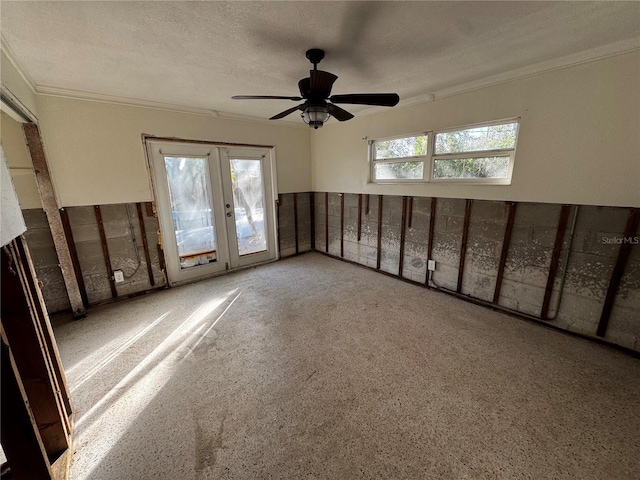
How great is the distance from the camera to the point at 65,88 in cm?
258

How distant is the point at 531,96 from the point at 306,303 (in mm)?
3115

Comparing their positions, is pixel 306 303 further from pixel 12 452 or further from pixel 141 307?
pixel 12 452

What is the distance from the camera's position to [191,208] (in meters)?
3.63

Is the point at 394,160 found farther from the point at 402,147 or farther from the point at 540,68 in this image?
the point at 540,68

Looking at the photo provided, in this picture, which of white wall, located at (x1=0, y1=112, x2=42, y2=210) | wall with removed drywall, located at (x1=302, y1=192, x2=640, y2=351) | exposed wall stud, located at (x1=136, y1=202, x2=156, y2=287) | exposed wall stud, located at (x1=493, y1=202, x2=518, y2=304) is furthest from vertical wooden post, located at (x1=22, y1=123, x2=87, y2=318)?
exposed wall stud, located at (x1=493, y1=202, x2=518, y2=304)

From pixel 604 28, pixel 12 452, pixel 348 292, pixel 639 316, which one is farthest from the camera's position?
pixel 348 292

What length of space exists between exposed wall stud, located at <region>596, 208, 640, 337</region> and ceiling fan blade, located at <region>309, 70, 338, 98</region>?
2628 mm

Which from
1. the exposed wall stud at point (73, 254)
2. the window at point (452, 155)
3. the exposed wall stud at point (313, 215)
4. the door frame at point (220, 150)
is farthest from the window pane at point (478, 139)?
the exposed wall stud at point (73, 254)

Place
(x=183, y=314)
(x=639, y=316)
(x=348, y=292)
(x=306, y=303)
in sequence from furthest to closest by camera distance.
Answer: (x=348, y=292)
(x=306, y=303)
(x=183, y=314)
(x=639, y=316)

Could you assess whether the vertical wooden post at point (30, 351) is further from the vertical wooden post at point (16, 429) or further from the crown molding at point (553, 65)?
the crown molding at point (553, 65)

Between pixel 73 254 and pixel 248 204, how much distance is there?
223 centimetres

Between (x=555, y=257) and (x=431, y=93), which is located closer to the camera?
(x=555, y=257)

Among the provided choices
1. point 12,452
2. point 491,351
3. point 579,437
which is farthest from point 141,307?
point 579,437

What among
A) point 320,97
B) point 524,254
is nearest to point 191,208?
point 320,97
